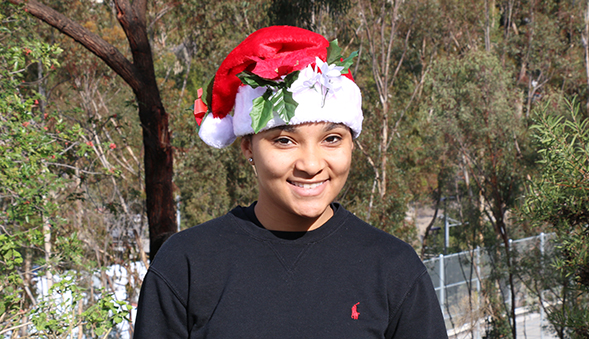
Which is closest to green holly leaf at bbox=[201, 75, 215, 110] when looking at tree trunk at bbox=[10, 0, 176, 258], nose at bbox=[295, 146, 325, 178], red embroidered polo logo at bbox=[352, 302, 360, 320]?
nose at bbox=[295, 146, 325, 178]

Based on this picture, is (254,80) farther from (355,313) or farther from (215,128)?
(355,313)

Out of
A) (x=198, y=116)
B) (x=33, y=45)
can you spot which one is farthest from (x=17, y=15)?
(x=198, y=116)

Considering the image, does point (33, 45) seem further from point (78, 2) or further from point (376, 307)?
point (78, 2)

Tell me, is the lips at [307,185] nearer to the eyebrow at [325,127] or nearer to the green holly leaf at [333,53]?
the eyebrow at [325,127]

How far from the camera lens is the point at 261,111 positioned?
5.13 ft

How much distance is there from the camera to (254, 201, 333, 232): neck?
1646mm

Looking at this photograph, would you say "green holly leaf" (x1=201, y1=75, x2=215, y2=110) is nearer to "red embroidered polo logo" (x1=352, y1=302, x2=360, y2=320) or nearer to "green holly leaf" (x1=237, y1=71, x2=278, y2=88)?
"green holly leaf" (x1=237, y1=71, x2=278, y2=88)

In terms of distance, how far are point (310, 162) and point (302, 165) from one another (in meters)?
0.02

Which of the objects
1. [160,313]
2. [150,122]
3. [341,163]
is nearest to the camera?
[160,313]

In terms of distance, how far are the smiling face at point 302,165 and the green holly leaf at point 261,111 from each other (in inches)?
1.8

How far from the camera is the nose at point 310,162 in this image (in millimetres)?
1537

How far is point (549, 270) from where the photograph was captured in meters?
7.79

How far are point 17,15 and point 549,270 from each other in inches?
283

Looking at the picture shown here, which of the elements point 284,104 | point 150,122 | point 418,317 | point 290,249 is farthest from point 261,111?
point 150,122
